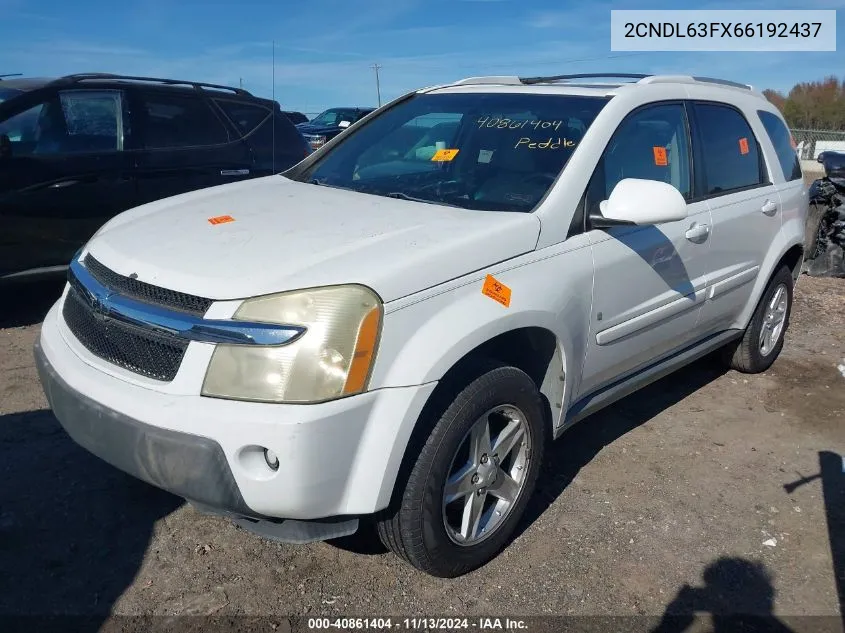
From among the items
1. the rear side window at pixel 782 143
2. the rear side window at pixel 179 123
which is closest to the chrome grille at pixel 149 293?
the rear side window at pixel 179 123

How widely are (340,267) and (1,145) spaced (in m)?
4.01

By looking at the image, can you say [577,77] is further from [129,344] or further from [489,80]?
[129,344]

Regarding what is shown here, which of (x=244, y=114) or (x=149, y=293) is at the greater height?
(x=244, y=114)

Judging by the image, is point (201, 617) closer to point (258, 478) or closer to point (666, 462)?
point (258, 478)

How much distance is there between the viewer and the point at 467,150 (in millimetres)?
3465

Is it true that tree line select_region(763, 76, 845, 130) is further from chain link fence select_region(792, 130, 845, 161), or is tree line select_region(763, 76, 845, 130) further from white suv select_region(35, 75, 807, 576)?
white suv select_region(35, 75, 807, 576)

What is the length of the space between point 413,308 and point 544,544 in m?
1.30

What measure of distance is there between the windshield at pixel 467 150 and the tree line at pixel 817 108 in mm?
30470

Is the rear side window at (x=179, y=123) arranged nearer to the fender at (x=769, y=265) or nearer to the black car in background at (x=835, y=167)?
the fender at (x=769, y=265)

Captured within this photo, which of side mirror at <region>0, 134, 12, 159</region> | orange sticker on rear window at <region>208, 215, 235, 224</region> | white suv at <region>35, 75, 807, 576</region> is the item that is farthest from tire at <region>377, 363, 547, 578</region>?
side mirror at <region>0, 134, 12, 159</region>

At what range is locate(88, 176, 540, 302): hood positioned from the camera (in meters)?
2.36

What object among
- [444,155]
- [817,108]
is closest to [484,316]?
[444,155]

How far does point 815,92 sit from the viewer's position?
35812 millimetres

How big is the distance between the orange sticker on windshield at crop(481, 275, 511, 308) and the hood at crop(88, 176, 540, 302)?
0.20 feet
